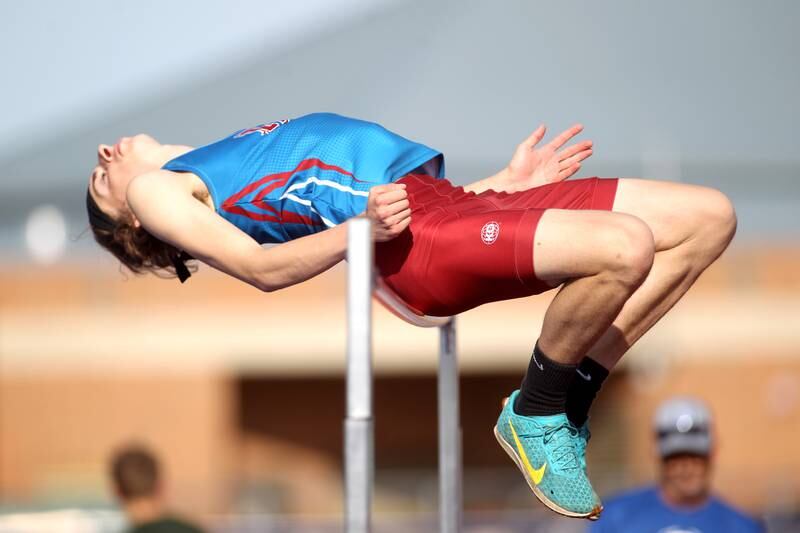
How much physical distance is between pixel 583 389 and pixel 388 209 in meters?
0.79

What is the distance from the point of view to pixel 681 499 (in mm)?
5609

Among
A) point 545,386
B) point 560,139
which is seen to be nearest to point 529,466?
point 545,386

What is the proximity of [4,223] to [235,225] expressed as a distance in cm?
1518

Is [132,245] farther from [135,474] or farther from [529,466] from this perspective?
[135,474]

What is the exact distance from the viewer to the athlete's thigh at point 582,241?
9.80ft

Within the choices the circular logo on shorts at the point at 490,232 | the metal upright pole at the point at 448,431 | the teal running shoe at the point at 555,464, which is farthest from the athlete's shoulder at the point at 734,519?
the circular logo on shorts at the point at 490,232

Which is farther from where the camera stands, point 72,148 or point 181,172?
point 72,148

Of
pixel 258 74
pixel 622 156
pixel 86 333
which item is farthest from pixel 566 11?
pixel 86 333

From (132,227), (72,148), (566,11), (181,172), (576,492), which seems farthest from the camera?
(72,148)

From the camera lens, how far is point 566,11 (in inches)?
562

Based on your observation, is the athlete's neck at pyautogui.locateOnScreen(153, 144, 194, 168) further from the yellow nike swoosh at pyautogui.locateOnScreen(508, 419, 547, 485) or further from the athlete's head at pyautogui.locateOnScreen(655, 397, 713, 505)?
the athlete's head at pyautogui.locateOnScreen(655, 397, 713, 505)

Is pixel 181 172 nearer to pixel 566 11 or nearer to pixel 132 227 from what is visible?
pixel 132 227

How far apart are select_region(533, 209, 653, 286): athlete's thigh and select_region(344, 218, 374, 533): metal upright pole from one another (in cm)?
55

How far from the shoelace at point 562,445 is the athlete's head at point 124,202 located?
4.30 feet
